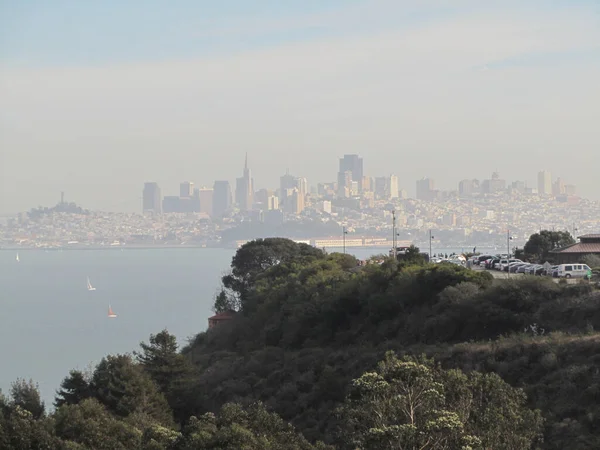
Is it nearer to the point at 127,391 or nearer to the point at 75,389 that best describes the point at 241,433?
the point at 127,391

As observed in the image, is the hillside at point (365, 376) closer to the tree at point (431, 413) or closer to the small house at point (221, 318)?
the tree at point (431, 413)

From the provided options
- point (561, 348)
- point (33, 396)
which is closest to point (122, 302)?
point (33, 396)

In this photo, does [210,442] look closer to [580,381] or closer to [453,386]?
[453,386]

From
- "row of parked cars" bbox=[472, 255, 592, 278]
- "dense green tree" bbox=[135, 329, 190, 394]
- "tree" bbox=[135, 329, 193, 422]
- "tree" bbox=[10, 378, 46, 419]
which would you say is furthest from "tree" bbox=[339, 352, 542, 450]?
"row of parked cars" bbox=[472, 255, 592, 278]

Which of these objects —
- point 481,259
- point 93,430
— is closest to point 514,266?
point 481,259

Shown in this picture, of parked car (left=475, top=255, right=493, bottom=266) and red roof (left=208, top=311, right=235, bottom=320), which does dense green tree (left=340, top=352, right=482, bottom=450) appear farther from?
parked car (left=475, top=255, right=493, bottom=266)
